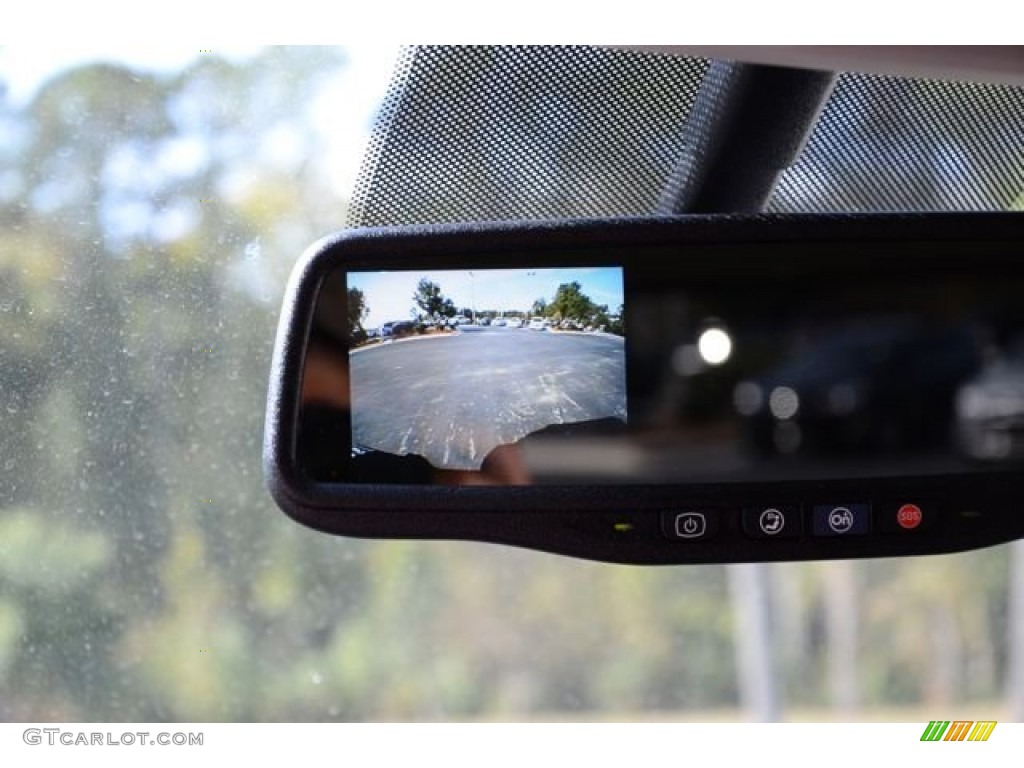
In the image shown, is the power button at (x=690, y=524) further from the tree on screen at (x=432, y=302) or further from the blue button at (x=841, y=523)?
the tree on screen at (x=432, y=302)

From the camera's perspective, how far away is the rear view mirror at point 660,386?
138cm

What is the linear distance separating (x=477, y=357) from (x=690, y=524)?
1.04 feet

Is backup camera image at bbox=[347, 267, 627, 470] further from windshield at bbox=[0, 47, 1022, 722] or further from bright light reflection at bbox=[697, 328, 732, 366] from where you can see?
windshield at bbox=[0, 47, 1022, 722]

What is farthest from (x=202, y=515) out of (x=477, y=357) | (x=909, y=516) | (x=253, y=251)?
(x=909, y=516)

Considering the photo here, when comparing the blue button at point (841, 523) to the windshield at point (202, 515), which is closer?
the blue button at point (841, 523)

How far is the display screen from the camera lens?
139cm
